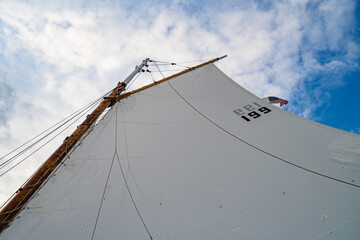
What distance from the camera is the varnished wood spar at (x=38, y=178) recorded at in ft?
7.94

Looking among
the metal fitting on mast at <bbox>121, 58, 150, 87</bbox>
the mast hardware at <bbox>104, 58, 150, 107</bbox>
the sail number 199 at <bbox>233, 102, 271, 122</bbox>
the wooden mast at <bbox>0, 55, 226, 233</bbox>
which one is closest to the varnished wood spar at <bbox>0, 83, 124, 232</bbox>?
the wooden mast at <bbox>0, 55, 226, 233</bbox>

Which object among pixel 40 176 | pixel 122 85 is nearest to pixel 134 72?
pixel 122 85

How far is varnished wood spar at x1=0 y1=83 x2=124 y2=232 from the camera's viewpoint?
2421 mm

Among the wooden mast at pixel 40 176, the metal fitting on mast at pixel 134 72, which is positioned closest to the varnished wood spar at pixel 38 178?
the wooden mast at pixel 40 176

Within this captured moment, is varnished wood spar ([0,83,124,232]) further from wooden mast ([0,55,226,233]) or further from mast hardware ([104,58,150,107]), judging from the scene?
mast hardware ([104,58,150,107])

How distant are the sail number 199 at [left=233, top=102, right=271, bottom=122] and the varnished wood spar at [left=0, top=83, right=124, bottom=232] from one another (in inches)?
144

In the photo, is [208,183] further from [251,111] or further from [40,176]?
[40,176]

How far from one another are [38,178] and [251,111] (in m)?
4.56

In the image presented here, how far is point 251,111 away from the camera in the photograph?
427cm

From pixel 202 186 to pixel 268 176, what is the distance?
1024mm

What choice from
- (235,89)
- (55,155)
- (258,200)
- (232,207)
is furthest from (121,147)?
(235,89)

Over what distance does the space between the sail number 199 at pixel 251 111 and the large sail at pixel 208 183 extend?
0.07ft

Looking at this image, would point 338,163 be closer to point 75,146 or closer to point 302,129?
point 302,129

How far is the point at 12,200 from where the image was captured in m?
2.56
